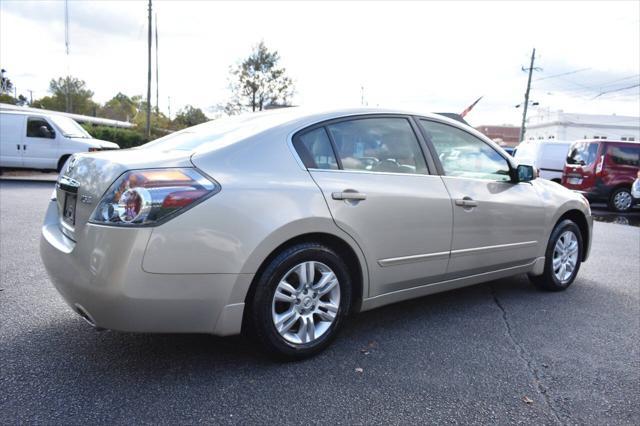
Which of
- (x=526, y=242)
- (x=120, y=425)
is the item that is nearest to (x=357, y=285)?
(x=120, y=425)

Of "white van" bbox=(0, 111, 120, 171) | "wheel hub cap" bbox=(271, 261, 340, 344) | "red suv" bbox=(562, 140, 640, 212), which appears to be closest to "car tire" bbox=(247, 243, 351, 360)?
"wheel hub cap" bbox=(271, 261, 340, 344)

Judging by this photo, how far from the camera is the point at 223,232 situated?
2617mm

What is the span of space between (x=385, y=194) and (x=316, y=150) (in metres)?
0.54

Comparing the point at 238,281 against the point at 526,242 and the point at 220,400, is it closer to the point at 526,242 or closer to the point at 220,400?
the point at 220,400

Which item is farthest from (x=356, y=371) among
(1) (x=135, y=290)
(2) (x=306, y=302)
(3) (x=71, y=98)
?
(3) (x=71, y=98)

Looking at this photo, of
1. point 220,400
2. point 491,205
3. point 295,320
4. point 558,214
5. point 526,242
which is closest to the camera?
point 220,400

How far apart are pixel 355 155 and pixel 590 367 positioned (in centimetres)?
199

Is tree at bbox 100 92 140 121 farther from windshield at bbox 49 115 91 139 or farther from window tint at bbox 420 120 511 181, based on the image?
window tint at bbox 420 120 511 181

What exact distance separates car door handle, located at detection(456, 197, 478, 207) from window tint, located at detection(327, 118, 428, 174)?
358 millimetres

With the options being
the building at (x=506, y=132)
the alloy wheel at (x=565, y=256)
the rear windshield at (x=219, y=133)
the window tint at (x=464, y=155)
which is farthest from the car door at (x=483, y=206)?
the building at (x=506, y=132)

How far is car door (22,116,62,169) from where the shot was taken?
13938mm

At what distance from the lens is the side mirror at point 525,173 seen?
436cm

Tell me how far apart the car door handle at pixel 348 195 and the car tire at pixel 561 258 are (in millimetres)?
2398

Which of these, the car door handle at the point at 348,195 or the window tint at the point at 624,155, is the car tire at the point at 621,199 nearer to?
the window tint at the point at 624,155
